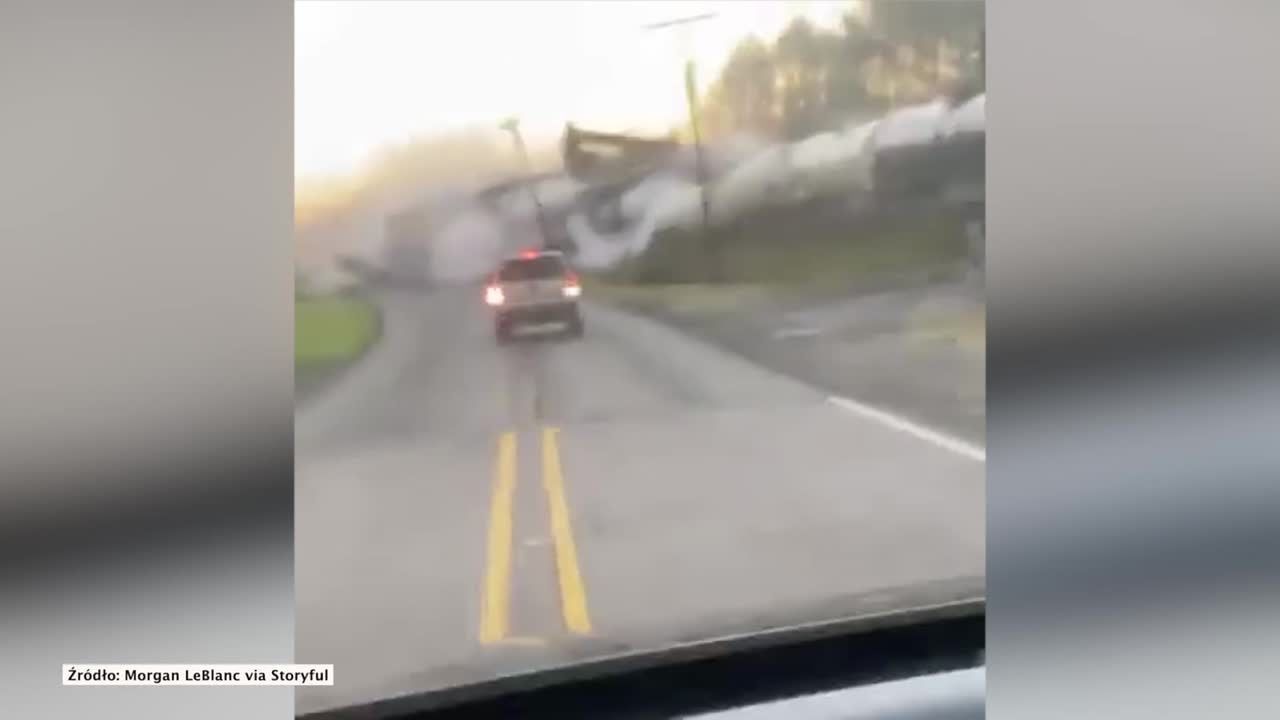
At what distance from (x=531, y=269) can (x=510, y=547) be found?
44 cm

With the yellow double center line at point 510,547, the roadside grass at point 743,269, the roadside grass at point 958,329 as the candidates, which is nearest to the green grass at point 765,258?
the roadside grass at point 743,269

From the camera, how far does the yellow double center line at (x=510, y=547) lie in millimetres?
1654

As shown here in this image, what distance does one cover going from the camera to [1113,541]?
1.73 meters

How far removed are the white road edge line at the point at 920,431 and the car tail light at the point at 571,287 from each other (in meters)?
0.47

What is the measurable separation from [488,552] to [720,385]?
1.49ft

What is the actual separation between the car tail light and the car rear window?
15 mm

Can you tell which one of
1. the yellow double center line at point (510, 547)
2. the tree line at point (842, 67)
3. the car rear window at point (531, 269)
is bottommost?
the yellow double center line at point (510, 547)

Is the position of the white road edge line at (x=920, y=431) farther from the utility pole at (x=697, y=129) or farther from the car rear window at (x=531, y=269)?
the car rear window at (x=531, y=269)

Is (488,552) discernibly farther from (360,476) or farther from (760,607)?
(760,607)

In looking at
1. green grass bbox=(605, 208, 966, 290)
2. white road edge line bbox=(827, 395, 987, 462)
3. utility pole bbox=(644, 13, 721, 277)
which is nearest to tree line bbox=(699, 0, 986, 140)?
utility pole bbox=(644, 13, 721, 277)

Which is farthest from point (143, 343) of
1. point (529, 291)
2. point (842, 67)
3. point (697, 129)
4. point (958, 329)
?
point (958, 329)

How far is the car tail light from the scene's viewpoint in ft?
5.50

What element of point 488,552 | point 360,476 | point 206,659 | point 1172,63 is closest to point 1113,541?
point 1172,63

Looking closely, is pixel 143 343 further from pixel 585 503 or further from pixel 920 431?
pixel 920 431
